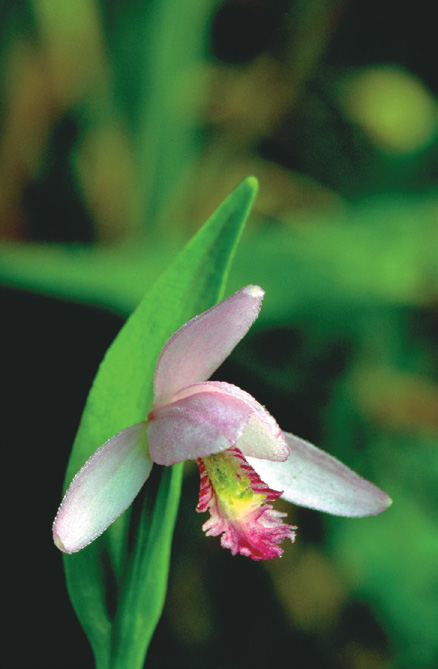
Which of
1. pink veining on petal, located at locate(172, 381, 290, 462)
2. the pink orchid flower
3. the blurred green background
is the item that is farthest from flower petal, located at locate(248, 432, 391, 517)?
the blurred green background

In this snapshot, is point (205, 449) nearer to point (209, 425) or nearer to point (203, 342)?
point (209, 425)

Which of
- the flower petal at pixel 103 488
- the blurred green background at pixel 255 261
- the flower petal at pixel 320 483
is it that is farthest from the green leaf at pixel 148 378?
the blurred green background at pixel 255 261

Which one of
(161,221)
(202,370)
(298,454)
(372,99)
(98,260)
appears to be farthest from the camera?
(372,99)

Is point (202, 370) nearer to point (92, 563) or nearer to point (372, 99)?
point (92, 563)

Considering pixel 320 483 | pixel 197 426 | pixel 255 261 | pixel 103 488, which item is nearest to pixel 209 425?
pixel 197 426

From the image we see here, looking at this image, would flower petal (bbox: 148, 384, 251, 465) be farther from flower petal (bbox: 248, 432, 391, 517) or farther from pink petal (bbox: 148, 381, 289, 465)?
flower petal (bbox: 248, 432, 391, 517)

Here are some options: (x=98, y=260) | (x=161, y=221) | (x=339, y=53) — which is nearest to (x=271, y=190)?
(x=161, y=221)
